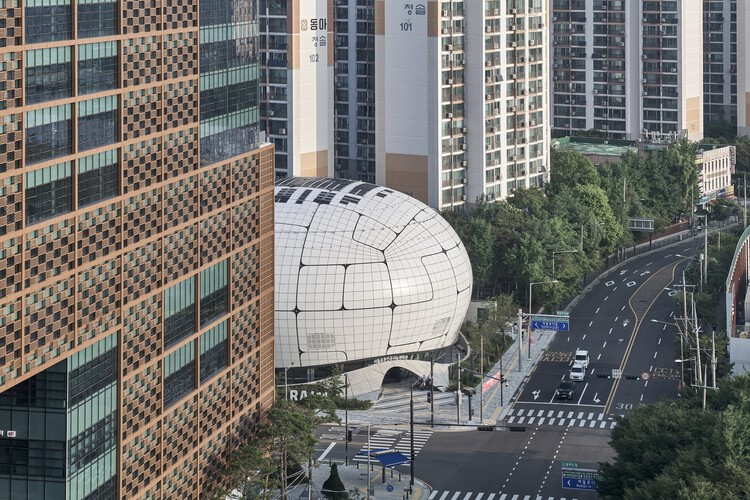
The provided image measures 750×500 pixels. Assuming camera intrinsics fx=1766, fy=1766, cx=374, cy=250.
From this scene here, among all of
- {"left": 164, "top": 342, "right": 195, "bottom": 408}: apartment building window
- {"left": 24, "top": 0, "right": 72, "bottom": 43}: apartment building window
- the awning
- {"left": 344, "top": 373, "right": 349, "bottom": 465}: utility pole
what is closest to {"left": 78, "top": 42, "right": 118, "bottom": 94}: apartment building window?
{"left": 24, "top": 0, "right": 72, "bottom": 43}: apartment building window

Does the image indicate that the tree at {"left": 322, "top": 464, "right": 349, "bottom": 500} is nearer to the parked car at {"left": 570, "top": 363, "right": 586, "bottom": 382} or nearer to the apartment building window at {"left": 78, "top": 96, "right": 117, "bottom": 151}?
the apartment building window at {"left": 78, "top": 96, "right": 117, "bottom": 151}

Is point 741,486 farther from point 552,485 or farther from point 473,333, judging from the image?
point 473,333

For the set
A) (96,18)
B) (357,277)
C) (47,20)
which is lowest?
(357,277)

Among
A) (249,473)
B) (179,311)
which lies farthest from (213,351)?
(249,473)

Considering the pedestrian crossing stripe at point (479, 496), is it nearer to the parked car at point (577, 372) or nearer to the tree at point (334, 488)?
the tree at point (334, 488)

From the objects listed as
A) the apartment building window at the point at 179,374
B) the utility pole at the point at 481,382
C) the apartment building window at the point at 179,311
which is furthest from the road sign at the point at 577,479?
the apartment building window at the point at 179,311

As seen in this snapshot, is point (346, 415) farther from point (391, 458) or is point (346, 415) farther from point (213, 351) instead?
point (213, 351)
